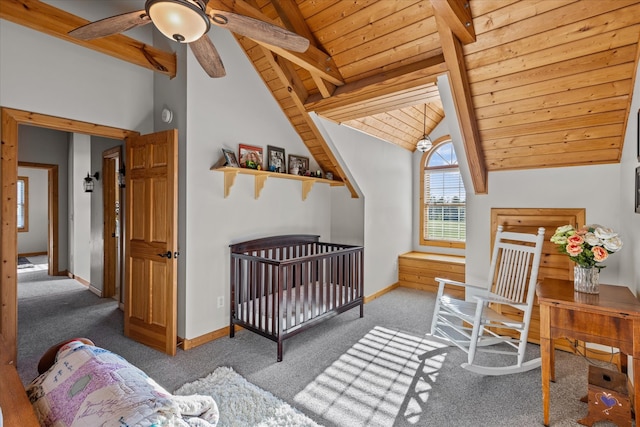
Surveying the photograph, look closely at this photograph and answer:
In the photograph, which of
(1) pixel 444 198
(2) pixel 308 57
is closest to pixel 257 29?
(2) pixel 308 57

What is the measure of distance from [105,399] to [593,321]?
2353 mm

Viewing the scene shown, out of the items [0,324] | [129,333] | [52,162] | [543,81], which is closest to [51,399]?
[0,324]

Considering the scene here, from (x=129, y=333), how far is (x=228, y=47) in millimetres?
3080

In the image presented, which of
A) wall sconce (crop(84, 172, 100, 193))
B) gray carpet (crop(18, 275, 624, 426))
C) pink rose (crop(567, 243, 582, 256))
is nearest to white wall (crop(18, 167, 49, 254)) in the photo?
wall sconce (crop(84, 172, 100, 193))

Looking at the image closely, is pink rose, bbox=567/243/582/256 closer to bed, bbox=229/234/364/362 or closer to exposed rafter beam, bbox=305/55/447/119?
exposed rafter beam, bbox=305/55/447/119

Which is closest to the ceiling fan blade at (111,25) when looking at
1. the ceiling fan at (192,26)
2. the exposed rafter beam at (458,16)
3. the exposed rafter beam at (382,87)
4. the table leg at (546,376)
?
the ceiling fan at (192,26)

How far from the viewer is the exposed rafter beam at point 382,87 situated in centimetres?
241

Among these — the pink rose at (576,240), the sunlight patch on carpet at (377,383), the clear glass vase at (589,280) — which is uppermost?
the pink rose at (576,240)

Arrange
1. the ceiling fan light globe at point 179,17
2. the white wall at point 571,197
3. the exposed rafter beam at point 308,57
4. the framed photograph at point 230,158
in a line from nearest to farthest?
the ceiling fan light globe at point 179,17 < the white wall at point 571,197 < the exposed rafter beam at point 308,57 < the framed photograph at point 230,158

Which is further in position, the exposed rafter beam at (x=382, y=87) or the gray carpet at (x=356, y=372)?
the exposed rafter beam at (x=382, y=87)

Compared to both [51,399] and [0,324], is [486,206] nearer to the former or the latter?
[51,399]

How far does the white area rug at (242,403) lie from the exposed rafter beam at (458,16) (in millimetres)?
2636

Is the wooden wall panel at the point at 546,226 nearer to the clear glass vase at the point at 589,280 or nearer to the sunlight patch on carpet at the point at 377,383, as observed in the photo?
the clear glass vase at the point at 589,280

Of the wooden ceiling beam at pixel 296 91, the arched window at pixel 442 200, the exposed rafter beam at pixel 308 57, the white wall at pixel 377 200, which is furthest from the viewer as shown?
the arched window at pixel 442 200
